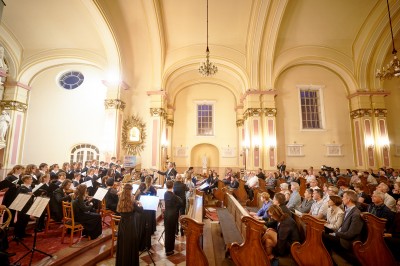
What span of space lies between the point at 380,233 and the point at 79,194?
5.21 meters

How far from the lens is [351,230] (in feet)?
10.6

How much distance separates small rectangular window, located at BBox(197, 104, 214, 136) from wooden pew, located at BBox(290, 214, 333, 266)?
13.1m

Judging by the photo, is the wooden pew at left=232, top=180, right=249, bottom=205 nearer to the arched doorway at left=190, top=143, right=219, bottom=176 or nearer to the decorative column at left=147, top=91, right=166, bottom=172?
the decorative column at left=147, top=91, right=166, bottom=172

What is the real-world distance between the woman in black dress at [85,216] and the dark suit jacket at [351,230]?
15.1 feet

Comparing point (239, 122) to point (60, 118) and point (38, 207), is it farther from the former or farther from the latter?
point (38, 207)

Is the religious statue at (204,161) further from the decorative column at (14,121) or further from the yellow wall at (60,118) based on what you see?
the decorative column at (14,121)

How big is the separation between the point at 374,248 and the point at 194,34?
12367 millimetres

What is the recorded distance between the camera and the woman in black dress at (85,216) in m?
4.58

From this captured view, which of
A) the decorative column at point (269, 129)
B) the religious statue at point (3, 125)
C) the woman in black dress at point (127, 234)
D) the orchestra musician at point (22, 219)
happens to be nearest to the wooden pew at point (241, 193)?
the decorative column at point (269, 129)

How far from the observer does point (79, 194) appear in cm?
458

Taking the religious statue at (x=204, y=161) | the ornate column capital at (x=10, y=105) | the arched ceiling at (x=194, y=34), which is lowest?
the religious statue at (x=204, y=161)

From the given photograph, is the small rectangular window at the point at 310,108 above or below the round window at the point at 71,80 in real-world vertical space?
below

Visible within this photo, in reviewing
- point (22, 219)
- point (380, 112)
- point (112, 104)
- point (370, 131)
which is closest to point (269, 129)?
point (370, 131)

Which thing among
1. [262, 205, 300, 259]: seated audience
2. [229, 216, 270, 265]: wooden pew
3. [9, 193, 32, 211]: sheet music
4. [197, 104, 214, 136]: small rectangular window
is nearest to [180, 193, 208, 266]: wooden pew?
[229, 216, 270, 265]: wooden pew
